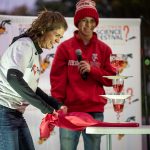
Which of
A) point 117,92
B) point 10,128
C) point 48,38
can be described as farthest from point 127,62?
point 10,128

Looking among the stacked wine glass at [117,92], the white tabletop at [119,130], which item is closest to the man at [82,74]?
the stacked wine glass at [117,92]

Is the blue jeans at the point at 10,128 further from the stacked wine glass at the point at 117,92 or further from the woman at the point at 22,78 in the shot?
the stacked wine glass at the point at 117,92

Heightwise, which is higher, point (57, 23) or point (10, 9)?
point (10, 9)

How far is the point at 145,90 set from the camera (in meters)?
4.30

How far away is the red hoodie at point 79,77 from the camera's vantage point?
334cm

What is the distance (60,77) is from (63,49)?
21cm

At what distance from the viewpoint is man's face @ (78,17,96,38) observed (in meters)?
3.41

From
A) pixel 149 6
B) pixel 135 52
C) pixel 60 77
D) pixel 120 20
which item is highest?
pixel 149 6

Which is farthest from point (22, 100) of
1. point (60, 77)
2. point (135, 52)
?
point (135, 52)

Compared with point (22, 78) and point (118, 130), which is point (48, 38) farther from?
point (118, 130)

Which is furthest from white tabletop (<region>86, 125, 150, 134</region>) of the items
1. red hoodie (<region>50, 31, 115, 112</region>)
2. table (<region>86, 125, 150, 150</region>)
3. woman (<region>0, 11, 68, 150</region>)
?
red hoodie (<region>50, 31, 115, 112</region>)

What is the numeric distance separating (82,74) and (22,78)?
3.36 feet

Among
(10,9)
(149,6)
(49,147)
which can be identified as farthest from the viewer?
(149,6)

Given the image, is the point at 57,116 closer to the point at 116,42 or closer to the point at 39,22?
the point at 39,22
